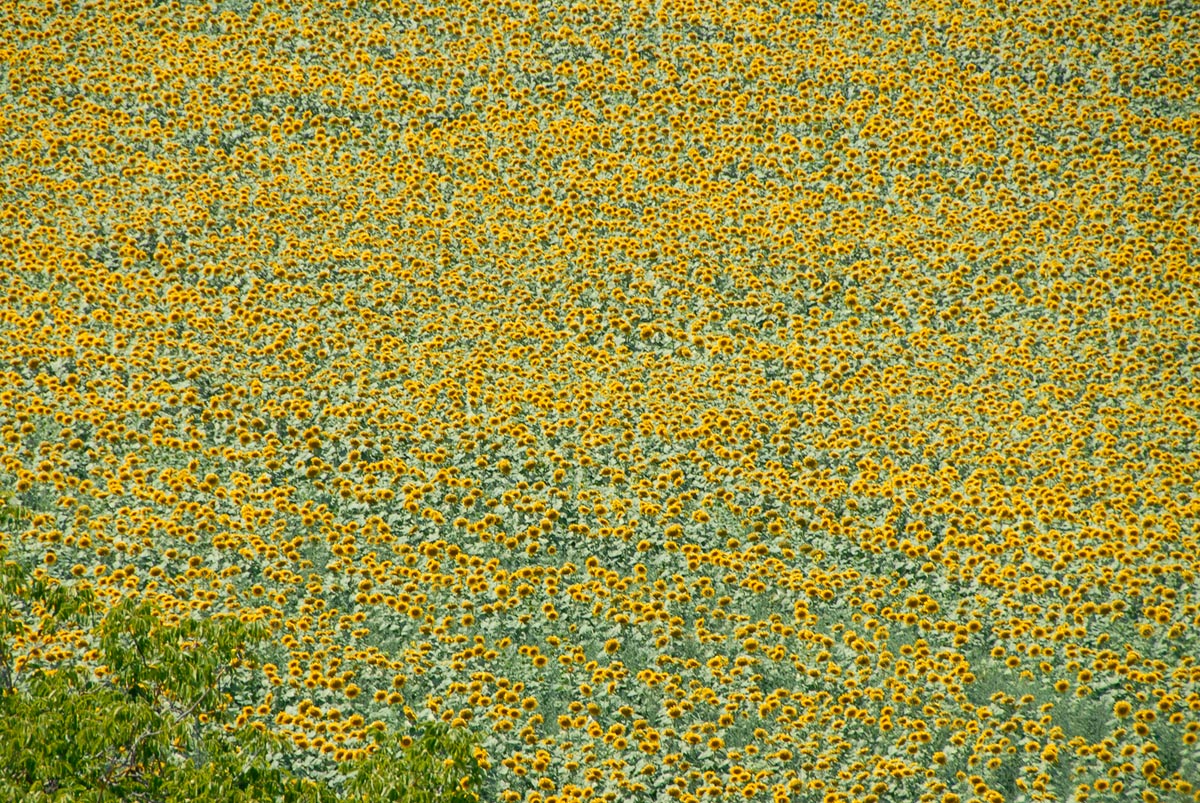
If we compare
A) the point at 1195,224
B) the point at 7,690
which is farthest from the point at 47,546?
the point at 1195,224

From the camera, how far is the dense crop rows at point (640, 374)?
9453 millimetres

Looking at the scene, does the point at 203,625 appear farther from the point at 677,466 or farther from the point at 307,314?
the point at 307,314

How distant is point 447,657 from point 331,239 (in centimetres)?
723

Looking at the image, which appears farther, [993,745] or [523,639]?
[523,639]

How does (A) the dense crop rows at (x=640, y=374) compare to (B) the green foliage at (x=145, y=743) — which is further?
(A) the dense crop rows at (x=640, y=374)

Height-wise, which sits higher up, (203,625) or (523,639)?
(203,625)

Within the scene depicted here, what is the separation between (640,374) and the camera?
1314cm

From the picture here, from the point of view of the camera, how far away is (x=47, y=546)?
33.7 ft

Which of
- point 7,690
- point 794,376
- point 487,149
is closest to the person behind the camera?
point 7,690

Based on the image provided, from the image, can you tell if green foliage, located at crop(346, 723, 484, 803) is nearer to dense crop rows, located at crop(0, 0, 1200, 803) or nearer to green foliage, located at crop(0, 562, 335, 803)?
green foliage, located at crop(0, 562, 335, 803)

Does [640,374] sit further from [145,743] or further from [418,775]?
[145,743]

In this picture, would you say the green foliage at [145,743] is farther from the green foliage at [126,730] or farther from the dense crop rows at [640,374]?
the dense crop rows at [640,374]

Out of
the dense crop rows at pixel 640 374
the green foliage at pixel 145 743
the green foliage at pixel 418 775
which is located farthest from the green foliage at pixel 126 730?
the dense crop rows at pixel 640 374

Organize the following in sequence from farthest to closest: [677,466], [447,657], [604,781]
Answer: [677,466] < [447,657] < [604,781]
